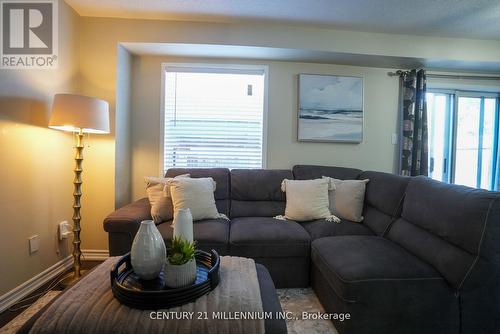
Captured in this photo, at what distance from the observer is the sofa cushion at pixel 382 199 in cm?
209

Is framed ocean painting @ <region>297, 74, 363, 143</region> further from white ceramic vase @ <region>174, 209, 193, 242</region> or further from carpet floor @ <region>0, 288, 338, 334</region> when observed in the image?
white ceramic vase @ <region>174, 209, 193, 242</region>

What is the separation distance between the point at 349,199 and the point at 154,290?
1929mm

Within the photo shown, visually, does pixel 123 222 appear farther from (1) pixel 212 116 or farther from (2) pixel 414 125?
(2) pixel 414 125

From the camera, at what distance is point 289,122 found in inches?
118

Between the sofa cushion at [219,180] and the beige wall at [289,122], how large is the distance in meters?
0.47

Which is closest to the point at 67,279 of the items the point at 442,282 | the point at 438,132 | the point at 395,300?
the point at 395,300

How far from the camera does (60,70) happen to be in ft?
7.33

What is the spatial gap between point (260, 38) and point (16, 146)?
7.49 feet

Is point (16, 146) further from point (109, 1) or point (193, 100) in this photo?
point (193, 100)

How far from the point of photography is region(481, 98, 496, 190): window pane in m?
3.38

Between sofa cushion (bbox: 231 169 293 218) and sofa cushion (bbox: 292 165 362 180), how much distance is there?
17 cm

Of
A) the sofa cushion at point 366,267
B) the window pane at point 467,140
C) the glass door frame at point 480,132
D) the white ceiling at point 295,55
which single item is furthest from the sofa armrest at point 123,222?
the window pane at point 467,140

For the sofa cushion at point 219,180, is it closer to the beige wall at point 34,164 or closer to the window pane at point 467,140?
the beige wall at point 34,164

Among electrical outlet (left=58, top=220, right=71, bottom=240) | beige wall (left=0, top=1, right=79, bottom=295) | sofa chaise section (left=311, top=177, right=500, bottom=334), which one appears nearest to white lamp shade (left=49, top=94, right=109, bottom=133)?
beige wall (left=0, top=1, right=79, bottom=295)
